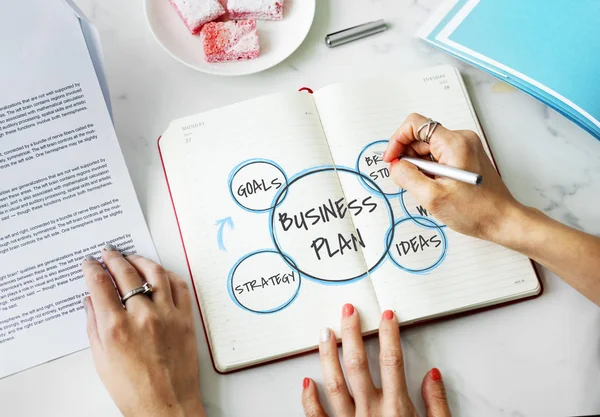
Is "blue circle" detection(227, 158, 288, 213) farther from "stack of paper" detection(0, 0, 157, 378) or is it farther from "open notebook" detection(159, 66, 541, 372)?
"stack of paper" detection(0, 0, 157, 378)

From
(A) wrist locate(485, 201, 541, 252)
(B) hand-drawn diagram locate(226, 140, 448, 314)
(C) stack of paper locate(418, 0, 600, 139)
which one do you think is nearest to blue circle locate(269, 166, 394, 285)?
(B) hand-drawn diagram locate(226, 140, 448, 314)

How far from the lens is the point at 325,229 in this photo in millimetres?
652

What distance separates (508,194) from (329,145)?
22 centimetres

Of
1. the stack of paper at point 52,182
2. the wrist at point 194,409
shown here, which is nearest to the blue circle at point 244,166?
the stack of paper at point 52,182

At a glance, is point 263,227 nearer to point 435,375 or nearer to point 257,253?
point 257,253

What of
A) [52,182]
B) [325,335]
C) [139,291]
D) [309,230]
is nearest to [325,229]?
[309,230]

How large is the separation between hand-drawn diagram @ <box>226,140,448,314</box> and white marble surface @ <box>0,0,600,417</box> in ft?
0.28

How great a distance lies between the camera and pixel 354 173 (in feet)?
2.21

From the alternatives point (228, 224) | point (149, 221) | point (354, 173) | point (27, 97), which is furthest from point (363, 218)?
point (27, 97)

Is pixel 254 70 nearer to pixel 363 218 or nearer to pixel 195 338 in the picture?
pixel 363 218

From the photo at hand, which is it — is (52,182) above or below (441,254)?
above

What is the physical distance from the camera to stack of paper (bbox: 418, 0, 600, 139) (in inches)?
26.9

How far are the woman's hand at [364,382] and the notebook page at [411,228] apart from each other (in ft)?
0.14

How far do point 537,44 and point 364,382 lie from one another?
0.49 m
